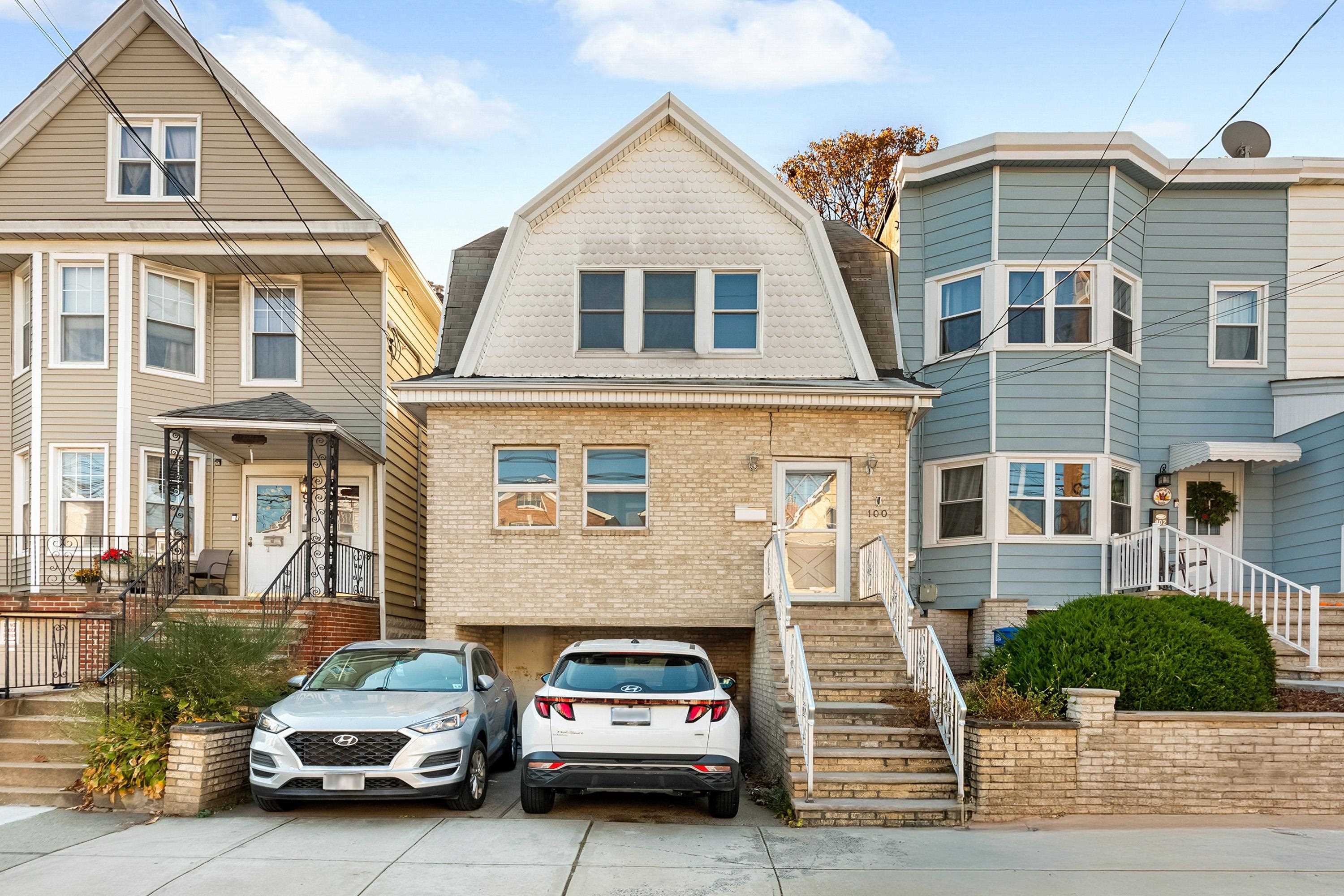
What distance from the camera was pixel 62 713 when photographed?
11.8 m

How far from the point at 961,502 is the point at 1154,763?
282 inches

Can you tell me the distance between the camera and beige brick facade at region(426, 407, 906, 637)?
15117 mm

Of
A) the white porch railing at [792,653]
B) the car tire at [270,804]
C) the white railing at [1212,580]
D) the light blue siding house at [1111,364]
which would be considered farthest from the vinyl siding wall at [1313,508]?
the car tire at [270,804]

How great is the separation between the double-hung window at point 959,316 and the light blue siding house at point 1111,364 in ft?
0.09

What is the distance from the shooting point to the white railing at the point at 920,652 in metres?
10.2

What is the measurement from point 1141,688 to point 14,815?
402 inches

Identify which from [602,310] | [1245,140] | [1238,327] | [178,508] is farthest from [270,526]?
[1245,140]

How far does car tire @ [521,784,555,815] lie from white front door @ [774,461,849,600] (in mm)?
6309

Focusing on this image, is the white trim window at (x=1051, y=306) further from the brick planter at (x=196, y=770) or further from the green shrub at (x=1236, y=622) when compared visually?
the brick planter at (x=196, y=770)

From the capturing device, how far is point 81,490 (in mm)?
17328

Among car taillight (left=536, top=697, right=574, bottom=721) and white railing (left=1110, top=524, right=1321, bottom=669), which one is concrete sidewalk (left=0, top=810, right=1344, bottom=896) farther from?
white railing (left=1110, top=524, right=1321, bottom=669)

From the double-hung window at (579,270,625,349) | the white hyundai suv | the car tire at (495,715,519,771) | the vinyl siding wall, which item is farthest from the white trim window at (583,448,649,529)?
the vinyl siding wall

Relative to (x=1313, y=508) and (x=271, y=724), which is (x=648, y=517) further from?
(x=1313, y=508)

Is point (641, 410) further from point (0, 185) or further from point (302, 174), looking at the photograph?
point (0, 185)
